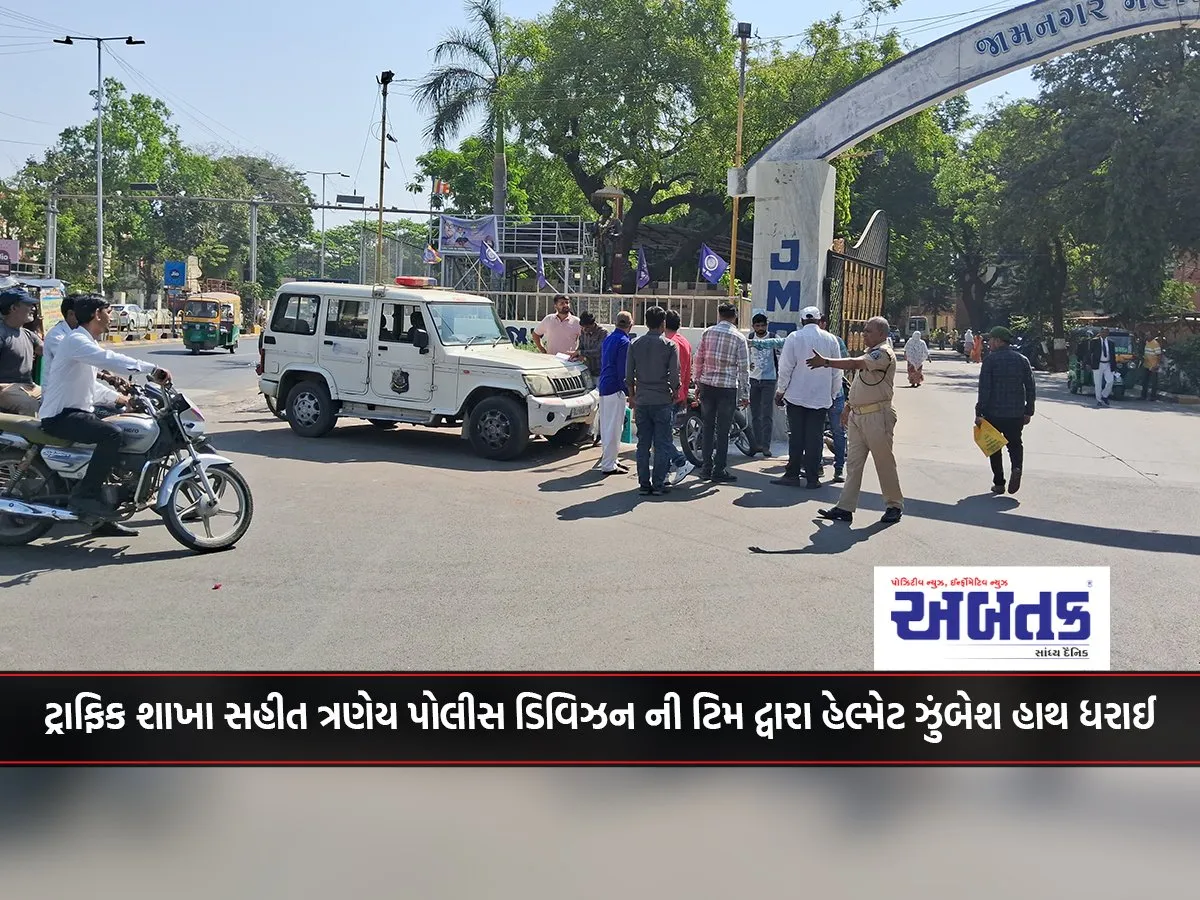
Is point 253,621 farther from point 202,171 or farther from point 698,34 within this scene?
point 202,171

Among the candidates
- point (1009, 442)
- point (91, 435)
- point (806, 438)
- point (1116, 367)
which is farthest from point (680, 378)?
point (1116, 367)

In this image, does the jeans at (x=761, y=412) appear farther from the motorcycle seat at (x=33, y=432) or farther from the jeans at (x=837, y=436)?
the motorcycle seat at (x=33, y=432)

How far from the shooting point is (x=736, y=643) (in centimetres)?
588

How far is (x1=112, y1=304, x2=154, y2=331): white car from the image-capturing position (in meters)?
45.9

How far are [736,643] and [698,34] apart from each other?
3122cm

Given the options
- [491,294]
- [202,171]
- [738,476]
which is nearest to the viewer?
[738,476]

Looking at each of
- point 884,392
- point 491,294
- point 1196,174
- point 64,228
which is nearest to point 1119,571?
point 884,392

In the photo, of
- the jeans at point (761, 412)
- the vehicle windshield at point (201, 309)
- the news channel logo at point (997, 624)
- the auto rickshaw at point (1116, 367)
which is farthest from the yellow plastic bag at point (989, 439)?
the vehicle windshield at point (201, 309)

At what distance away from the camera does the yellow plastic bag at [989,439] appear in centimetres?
1105

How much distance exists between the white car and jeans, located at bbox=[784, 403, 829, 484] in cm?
4074

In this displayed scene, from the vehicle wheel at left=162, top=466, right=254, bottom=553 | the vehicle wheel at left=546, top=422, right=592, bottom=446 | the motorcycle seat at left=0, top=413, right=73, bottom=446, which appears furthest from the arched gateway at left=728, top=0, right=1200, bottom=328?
the motorcycle seat at left=0, top=413, right=73, bottom=446

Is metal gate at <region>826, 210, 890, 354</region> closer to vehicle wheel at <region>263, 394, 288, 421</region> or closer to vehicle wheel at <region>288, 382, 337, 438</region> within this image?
vehicle wheel at <region>288, 382, 337, 438</region>

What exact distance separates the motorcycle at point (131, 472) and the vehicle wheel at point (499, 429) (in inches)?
188

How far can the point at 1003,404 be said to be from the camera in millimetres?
11203
